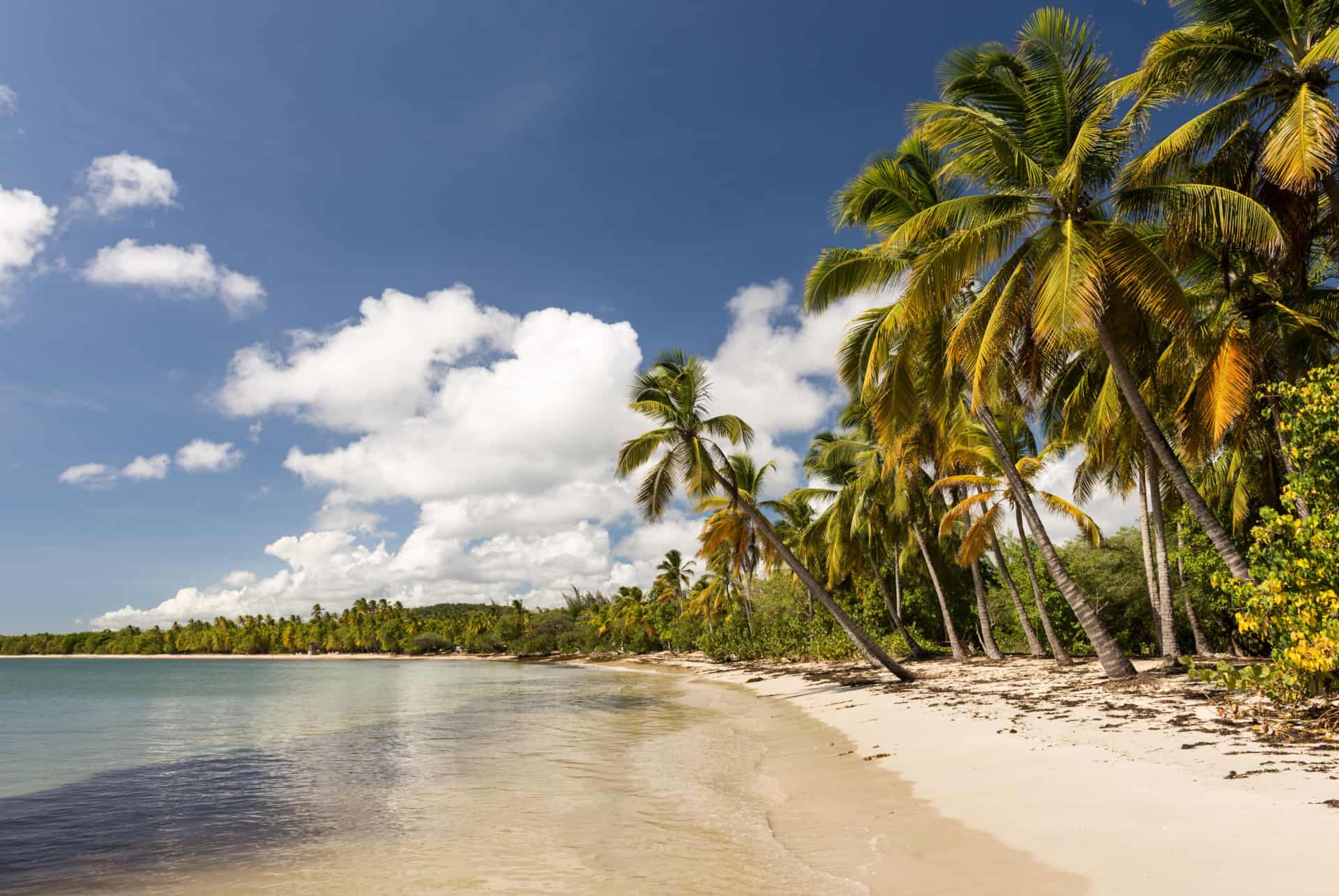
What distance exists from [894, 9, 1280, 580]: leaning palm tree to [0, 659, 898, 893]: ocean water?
7.34 meters

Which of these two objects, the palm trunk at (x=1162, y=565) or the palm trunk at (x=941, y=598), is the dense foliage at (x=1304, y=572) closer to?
the palm trunk at (x=1162, y=565)

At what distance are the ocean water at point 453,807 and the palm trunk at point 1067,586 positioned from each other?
6.01 m

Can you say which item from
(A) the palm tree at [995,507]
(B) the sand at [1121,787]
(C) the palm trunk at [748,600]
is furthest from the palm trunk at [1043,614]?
(C) the palm trunk at [748,600]

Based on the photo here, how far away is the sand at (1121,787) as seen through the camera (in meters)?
4.65

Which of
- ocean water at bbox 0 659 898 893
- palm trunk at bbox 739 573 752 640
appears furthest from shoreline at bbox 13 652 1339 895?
palm trunk at bbox 739 573 752 640

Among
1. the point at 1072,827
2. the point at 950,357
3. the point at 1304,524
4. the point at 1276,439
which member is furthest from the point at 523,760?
the point at 1276,439

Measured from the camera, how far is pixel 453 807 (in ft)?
30.9

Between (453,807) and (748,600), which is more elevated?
(748,600)

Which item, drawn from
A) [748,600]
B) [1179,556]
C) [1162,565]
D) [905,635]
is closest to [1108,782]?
[1162,565]

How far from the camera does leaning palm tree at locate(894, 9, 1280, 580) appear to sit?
1062cm

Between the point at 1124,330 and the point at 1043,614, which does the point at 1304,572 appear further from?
the point at 1043,614

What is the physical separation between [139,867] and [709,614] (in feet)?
142

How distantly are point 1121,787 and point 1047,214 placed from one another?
30.5ft

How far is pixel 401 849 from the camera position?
7.38 m
